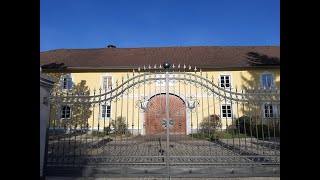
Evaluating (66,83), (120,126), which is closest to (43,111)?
(120,126)

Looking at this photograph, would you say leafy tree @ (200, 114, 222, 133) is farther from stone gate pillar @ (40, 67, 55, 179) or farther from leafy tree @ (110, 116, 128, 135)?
stone gate pillar @ (40, 67, 55, 179)

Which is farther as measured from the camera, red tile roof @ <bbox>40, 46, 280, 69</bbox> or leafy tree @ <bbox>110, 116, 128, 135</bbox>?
red tile roof @ <bbox>40, 46, 280, 69</bbox>

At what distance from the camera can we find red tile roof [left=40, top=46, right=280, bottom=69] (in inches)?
795

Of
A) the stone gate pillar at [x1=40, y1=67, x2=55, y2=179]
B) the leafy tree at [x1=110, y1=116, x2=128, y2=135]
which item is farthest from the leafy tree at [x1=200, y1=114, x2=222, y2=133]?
the stone gate pillar at [x1=40, y1=67, x2=55, y2=179]

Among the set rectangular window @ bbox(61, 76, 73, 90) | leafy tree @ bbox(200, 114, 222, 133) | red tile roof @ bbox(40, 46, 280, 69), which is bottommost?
leafy tree @ bbox(200, 114, 222, 133)

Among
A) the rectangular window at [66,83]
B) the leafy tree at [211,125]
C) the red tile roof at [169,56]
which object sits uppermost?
the red tile roof at [169,56]

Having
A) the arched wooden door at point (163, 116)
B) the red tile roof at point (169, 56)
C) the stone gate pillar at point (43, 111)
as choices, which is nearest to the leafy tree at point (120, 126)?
the arched wooden door at point (163, 116)

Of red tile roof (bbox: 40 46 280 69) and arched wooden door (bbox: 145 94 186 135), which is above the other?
red tile roof (bbox: 40 46 280 69)

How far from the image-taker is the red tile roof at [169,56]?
2019 centimetres

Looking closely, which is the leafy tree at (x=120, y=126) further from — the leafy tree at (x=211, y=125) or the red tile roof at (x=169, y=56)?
the red tile roof at (x=169, y=56)

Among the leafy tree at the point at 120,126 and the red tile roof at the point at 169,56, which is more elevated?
the red tile roof at the point at 169,56

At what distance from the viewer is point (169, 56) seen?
886 inches
